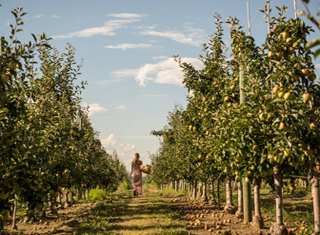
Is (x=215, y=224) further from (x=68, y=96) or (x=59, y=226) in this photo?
(x=68, y=96)

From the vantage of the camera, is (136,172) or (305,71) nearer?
(305,71)

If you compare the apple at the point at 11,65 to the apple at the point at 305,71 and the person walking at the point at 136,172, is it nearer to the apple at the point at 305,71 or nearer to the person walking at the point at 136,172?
the apple at the point at 305,71

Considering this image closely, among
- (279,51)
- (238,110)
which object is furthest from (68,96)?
(279,51)

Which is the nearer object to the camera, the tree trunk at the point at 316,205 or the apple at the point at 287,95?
the apple at the point at 287,95

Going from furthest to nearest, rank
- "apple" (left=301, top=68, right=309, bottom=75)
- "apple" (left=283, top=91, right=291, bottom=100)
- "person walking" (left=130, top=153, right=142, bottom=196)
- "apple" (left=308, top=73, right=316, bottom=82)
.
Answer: "person walking" (left=130, top=153, right=142, bottom=196)
"apple" (left=308, top=73, right=316, bottom=82)
"apple" (left=301, top=68, right=309, bottom=75)
"apple" (left=283, top=91, right=291, bottom=100)

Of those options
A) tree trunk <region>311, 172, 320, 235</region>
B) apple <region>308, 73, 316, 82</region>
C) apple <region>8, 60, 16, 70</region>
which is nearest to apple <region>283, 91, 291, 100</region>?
apple <region>308, 73, 316, 82</region>

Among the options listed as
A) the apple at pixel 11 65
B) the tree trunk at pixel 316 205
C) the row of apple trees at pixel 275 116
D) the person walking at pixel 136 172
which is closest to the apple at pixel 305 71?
the row of apple trees at pixel 275 116

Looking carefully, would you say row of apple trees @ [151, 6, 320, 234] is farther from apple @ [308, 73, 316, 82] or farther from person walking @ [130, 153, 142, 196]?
person walking @ [130, 153, 142, 196]

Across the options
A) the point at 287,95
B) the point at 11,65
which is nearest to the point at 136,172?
the point at 287,95

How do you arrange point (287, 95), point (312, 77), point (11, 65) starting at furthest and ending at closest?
point (312, 77) < point (287, 95) < point (11, 65)

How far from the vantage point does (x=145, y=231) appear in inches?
348

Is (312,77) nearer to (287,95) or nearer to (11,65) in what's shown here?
(287,95)

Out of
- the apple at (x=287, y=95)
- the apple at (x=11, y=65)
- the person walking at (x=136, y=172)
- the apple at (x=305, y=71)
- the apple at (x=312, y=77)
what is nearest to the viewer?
the apple at (x=11, y=65)

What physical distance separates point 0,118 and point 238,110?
Result: 193 inches
